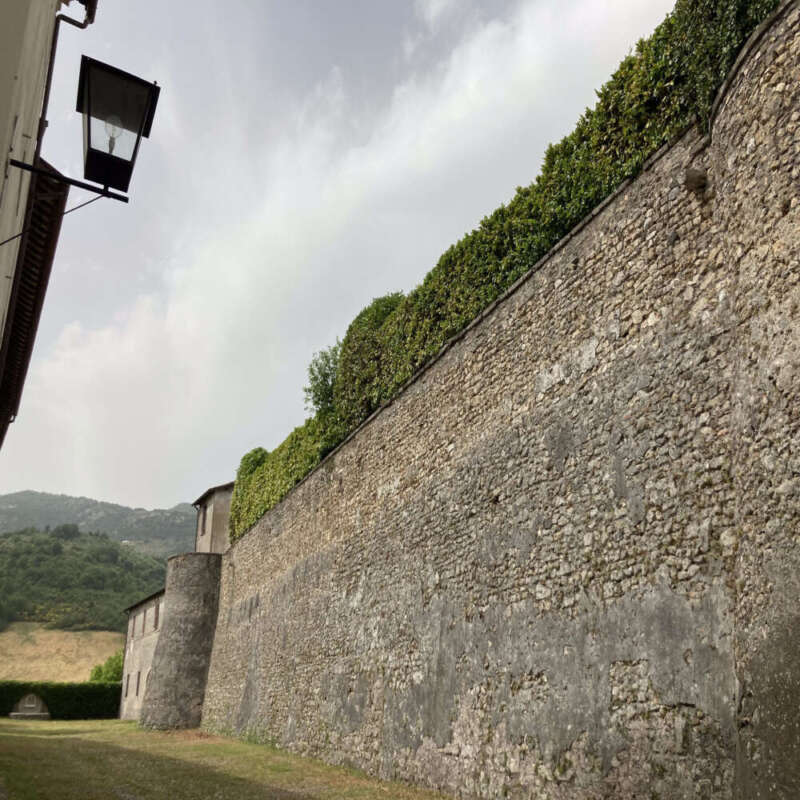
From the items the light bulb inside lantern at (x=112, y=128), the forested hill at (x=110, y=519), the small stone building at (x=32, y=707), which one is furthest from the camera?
the forested hill at (x=110, y=519)

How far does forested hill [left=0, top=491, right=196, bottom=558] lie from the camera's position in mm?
137500

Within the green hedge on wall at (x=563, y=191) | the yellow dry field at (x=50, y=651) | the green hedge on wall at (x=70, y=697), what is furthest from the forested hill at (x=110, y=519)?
the green hedge on wall at (x=563, y=191)

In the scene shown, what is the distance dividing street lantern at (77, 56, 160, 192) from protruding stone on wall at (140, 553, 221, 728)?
66.3 ft

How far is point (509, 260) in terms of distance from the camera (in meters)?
9.62

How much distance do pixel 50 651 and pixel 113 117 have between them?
220 feet

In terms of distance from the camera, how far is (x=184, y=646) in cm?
2272

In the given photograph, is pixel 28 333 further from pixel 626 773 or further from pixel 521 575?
pixel 626 773

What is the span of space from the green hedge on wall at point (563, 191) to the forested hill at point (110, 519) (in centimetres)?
11828

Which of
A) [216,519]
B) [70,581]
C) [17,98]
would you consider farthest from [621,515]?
[70,581]

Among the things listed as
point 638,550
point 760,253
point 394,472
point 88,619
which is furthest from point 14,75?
point 88,619

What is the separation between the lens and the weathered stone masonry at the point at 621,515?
502 cm

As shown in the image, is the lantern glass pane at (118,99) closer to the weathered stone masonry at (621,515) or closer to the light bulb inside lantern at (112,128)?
the light bulb inside lantern at (112,128)

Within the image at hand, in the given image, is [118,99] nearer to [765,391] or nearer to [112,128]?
[112,128]

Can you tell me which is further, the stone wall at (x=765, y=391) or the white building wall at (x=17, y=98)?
the stone wall at (x=765, y=391)
